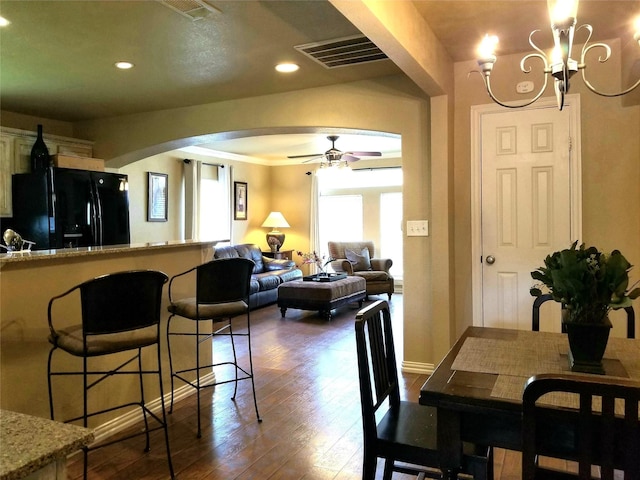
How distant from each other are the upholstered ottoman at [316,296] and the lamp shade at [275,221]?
2.50 meters

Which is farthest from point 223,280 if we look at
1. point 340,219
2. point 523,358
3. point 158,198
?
point 340,219

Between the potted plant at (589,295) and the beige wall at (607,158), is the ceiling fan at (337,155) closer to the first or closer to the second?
the beige wall at (607,158)

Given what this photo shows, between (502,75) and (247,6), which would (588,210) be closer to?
(502,75)

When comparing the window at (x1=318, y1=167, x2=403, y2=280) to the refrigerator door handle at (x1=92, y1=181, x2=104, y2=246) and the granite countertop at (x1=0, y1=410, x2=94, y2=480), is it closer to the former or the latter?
the refrigerator door handle at (x1=92, y1=181, x2=104, y2=246)

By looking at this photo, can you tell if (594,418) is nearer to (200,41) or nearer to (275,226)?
(200,41)

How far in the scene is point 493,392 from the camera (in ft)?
4.74

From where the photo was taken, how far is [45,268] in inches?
94.5

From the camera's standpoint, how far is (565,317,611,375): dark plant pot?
157 cm

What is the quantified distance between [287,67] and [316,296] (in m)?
3.28

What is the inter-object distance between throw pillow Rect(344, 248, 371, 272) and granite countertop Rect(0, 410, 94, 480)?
7.18 meters

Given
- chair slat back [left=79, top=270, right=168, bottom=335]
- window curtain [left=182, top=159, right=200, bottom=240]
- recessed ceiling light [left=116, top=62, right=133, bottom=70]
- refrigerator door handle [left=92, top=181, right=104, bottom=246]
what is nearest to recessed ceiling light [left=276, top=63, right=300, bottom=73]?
recessed ceiling light [left=116, top=62, right=133, bottom=70]

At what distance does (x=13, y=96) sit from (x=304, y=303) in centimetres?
389

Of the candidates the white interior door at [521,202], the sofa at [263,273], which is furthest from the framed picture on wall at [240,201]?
the white interior door at [521,202]

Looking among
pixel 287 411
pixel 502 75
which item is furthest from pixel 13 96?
pixel 502 75
